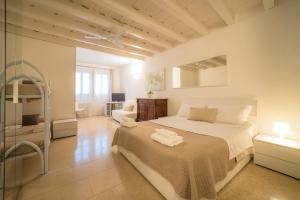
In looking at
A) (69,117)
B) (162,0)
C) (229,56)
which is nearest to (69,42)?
(69,117)

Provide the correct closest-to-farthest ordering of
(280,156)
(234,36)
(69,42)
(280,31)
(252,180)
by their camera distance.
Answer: (252,180) < (280,156) < (280,31) < (234,36) < (69,42)

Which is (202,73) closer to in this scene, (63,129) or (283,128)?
(283,128)

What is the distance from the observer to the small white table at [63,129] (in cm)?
337

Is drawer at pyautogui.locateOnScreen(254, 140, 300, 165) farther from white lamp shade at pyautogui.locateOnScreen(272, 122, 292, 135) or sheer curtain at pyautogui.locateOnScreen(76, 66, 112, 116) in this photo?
sheer curtain at pyautogui.locateOnScreen(76, 66, 112, 116)

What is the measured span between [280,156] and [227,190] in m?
1.04

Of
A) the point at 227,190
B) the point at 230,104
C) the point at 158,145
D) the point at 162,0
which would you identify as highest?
the point at 162,0

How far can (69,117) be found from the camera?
3994mm

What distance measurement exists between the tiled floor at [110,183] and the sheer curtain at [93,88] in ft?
15.2

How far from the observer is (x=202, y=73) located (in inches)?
131

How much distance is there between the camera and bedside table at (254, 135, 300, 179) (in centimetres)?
177

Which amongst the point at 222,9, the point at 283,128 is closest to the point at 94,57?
the point at 222,9

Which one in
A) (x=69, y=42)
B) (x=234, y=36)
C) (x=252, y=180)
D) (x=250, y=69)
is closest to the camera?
(x=252, y=180)

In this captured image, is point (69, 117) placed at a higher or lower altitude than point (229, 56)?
lower

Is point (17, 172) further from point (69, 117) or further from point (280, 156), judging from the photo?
point (280, 156)
